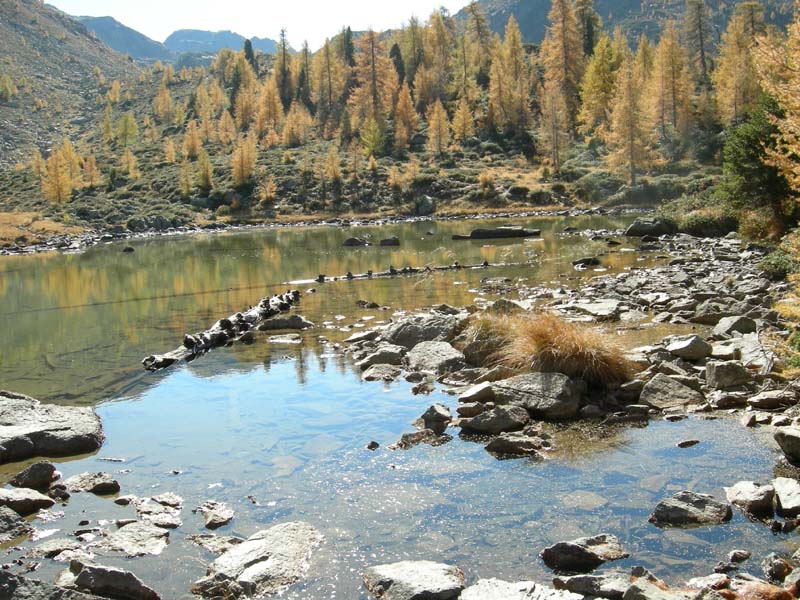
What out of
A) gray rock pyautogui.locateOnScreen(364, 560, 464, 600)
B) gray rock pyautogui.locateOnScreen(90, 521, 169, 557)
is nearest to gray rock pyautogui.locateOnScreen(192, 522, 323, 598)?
gray rock pyautogui.locateOnScreen(364, 560, 464, 600)

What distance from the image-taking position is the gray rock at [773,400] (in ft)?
35.7

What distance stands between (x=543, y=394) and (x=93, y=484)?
22.7 ft

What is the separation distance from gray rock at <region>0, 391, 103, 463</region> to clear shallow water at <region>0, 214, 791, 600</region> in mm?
376

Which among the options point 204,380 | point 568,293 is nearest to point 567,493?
point 204,380

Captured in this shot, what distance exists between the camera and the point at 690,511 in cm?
782

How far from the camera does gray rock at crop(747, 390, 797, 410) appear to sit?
10883mm

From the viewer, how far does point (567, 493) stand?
8.84 meters

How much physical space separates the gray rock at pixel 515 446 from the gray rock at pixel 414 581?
341 centimetres

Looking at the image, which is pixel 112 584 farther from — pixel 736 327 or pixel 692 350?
pixel 736 327

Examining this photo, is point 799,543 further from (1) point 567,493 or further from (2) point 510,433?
(2) point 510,433

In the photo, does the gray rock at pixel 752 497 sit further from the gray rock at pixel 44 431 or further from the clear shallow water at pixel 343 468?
the gray rock at pixel 44 431

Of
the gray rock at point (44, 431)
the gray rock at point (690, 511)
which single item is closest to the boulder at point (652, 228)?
the gray rock at point (690, 511)

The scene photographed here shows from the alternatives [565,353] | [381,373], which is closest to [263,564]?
[565,353]

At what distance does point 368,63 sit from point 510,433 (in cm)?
12279
